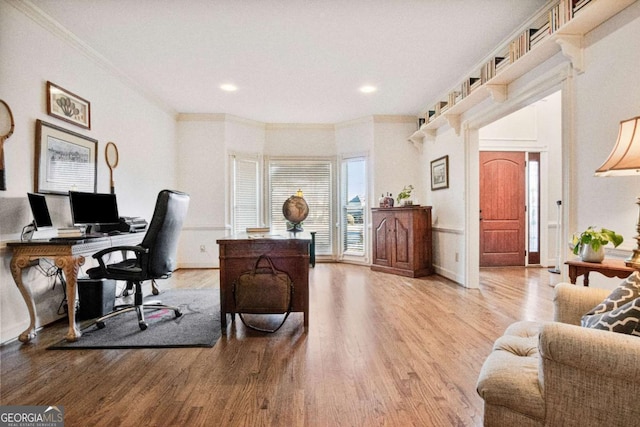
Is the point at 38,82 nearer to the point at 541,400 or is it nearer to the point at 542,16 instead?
the point at 541,400

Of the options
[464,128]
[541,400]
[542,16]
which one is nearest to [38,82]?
[541,400]

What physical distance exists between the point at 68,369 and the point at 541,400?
97.8 inches

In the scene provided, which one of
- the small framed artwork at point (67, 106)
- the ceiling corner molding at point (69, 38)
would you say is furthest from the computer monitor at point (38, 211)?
the ceiling corner molding at point (69, 38)

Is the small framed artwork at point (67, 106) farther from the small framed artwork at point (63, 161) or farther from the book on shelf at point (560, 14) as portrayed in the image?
the book on shelf at point (560, 14)

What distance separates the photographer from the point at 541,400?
42.6 inches

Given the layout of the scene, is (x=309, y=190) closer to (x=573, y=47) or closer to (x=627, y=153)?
(x=573, y=47)

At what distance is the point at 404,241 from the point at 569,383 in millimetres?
3879

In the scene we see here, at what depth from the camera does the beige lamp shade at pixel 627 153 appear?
1586 mm

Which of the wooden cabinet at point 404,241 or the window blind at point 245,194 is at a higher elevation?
the window blind at point 245,194

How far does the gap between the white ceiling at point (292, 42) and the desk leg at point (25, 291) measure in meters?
1.99

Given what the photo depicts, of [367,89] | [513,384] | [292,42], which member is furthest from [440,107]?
[513,384]

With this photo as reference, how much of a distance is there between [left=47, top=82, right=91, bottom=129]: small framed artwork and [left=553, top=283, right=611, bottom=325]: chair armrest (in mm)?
3871

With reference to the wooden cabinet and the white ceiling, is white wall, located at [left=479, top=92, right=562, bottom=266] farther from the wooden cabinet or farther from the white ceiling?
the wooden cabinet

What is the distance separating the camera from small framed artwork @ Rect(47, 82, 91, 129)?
2789mm
